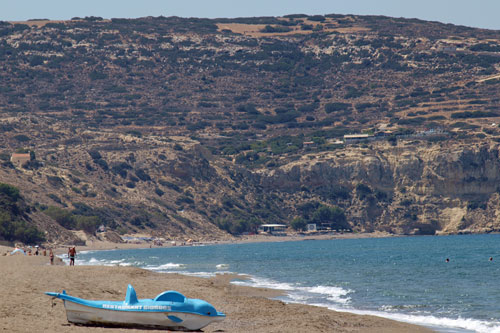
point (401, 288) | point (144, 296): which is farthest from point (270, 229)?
point (144, 296)

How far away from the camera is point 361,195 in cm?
13362

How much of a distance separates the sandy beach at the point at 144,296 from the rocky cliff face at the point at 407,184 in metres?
99.5

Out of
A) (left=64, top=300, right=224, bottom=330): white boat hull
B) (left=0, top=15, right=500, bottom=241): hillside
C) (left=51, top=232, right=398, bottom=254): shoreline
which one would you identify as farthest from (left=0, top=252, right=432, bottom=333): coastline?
(left=0, top=15, right=500, bottom=241): hillside

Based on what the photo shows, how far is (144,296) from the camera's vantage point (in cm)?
2655

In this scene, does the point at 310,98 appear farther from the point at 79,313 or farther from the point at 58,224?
the point at 79,313

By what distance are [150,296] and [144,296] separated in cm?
31

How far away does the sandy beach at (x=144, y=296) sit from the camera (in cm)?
1877

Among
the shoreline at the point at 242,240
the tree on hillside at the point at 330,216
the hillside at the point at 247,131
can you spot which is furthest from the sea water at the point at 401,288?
the tree on hillside at the point at 330,216

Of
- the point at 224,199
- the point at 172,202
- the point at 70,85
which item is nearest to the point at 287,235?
the point at 224,199

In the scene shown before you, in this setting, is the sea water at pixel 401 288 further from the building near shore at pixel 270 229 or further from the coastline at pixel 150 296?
the building near shore at pixel 270 229

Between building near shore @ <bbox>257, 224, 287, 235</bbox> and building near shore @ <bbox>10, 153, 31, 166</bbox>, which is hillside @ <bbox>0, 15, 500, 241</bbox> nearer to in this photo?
building near shore @ <bbox>10, 153, 31, 166</bbox>

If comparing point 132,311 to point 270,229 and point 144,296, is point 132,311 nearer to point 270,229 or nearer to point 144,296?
point 144,296

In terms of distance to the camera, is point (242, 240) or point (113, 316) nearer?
point (113, 316)

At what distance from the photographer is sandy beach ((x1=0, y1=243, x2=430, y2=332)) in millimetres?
18766
